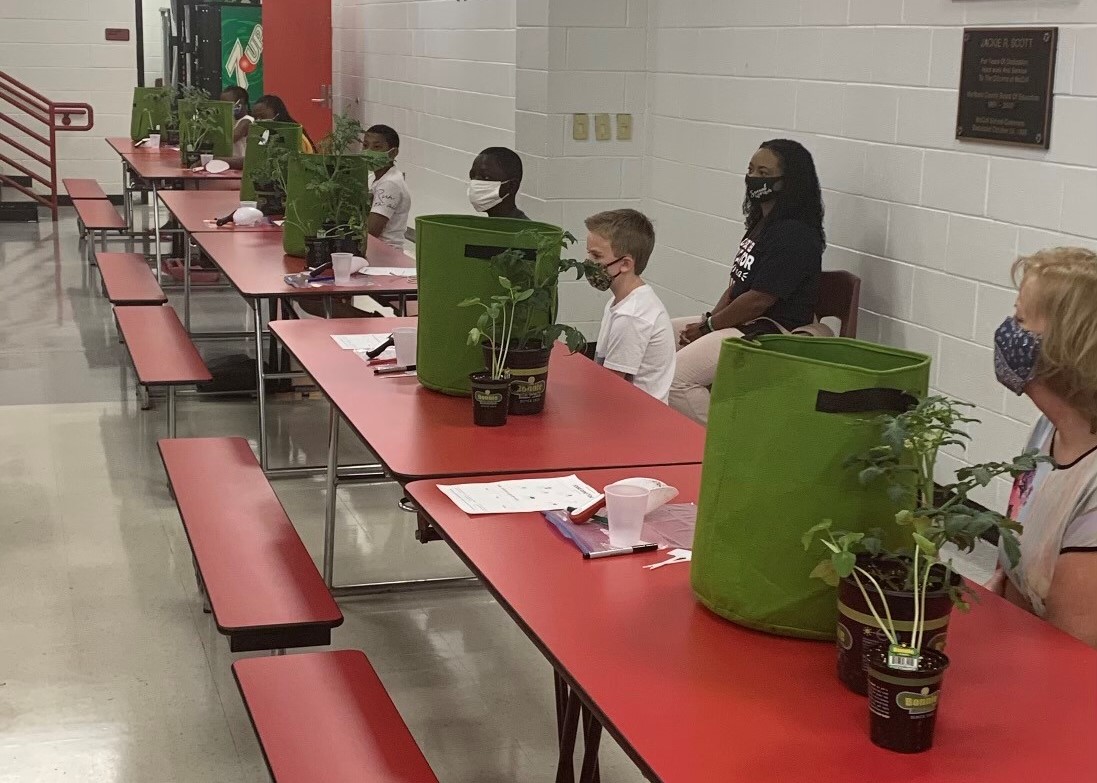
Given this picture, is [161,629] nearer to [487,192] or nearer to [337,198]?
[337,198]

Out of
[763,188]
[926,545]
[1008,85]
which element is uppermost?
[1008,85]

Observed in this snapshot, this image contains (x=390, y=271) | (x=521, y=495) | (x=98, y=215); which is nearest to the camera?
(x=521, y=495)

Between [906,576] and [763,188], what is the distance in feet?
A: 11.2

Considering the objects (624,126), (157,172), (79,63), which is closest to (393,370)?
(624,126)

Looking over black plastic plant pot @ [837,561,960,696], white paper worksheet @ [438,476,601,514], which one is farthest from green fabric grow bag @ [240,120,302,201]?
black plastic plant pot @ [837,561,960,696]

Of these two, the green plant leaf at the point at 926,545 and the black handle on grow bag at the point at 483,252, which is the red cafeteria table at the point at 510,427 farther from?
the green plant leaf at the point at 926,545

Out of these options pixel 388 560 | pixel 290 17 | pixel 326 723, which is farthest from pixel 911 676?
pixel 290 17

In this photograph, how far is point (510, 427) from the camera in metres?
2.75

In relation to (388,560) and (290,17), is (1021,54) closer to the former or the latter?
(388,560)

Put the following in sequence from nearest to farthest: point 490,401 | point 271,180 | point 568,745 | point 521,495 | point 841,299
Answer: point 521,495 < point 568,745 < point 490,401 < point 841,299 < point 271,180

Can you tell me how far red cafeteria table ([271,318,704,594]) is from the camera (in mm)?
2502

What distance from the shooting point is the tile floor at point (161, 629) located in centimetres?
289

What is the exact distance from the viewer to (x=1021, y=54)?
3.90 m

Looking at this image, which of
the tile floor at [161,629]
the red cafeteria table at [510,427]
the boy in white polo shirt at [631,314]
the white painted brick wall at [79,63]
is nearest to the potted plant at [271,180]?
the tile floor at [161,629]
